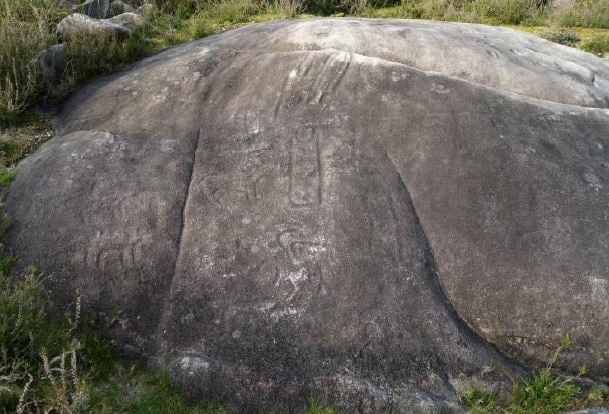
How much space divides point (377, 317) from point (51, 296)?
185cm

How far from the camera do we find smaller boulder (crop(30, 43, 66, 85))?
5.12 meters

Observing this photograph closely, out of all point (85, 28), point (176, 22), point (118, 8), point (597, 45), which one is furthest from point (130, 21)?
point (597, 45)

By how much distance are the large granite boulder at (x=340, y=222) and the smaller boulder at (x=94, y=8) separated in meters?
3.80

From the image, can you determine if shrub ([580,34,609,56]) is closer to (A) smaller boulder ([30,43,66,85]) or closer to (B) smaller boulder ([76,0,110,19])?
(B) smaller boulder ([76,0,110,19])

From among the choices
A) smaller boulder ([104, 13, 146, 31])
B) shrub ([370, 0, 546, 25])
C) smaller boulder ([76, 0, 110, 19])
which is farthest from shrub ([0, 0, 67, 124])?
shrub ([370, 0, 546, 25])

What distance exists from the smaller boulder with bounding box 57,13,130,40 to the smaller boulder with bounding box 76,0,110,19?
175cm

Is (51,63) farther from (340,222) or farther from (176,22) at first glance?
(340,222)

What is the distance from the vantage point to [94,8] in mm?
7523

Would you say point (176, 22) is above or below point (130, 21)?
below

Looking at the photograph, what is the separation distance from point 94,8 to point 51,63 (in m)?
2.64

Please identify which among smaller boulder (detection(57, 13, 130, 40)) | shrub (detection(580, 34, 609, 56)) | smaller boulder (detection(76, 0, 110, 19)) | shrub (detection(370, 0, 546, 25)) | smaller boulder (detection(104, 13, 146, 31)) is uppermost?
smaller boulder (detection(57, 13, 130, 40))

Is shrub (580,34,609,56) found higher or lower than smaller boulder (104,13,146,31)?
lower

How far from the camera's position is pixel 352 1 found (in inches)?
407

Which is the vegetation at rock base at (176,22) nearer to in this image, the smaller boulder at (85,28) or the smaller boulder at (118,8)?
the smaller boulder at (85,28)
